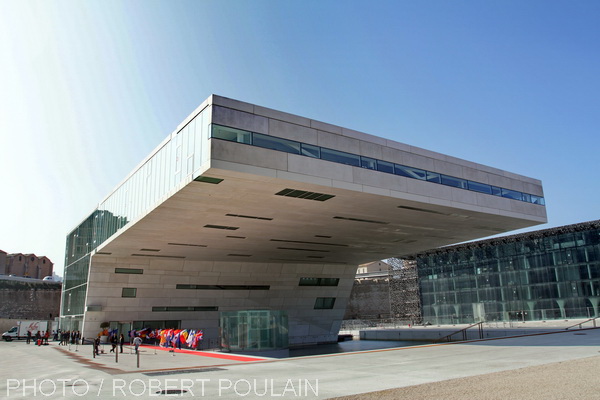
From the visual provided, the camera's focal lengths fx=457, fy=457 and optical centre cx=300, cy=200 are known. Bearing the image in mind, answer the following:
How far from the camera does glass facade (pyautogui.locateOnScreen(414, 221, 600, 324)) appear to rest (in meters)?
56.4

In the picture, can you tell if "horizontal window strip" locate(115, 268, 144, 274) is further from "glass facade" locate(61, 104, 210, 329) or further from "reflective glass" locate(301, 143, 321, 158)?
"reflective glass" locate(301, 143, 321, 158)

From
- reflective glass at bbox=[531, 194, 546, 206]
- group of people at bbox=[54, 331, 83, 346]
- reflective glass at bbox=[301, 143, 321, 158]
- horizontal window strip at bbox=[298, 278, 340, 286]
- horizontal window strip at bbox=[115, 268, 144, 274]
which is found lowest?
group of people at bbox=[54, 331, 83, 346]

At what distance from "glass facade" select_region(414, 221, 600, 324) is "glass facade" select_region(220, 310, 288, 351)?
42.7 meters

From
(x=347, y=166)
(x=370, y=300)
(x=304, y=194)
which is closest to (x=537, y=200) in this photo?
(x=347, y=166)

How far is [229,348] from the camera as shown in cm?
3059

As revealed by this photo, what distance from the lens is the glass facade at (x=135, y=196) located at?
72.8 feet

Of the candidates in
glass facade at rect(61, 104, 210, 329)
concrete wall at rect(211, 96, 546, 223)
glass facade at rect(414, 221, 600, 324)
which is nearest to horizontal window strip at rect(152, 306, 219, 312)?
glass facade at rect(61, 104, 210, 329)

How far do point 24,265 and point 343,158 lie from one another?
108m

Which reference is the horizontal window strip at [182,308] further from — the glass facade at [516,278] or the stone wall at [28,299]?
the stone wall at [28,299]

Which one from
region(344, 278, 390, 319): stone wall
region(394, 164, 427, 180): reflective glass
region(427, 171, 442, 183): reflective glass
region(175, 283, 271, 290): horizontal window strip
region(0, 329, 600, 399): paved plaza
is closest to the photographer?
region(0, 329, 600, 399): paved plaza

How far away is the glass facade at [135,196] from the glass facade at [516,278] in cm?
5089

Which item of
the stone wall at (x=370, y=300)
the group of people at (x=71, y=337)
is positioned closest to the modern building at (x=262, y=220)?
the group of people at (x=71, y=337)

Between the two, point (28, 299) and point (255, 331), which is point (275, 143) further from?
point (28, 299)

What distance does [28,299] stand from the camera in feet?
264
